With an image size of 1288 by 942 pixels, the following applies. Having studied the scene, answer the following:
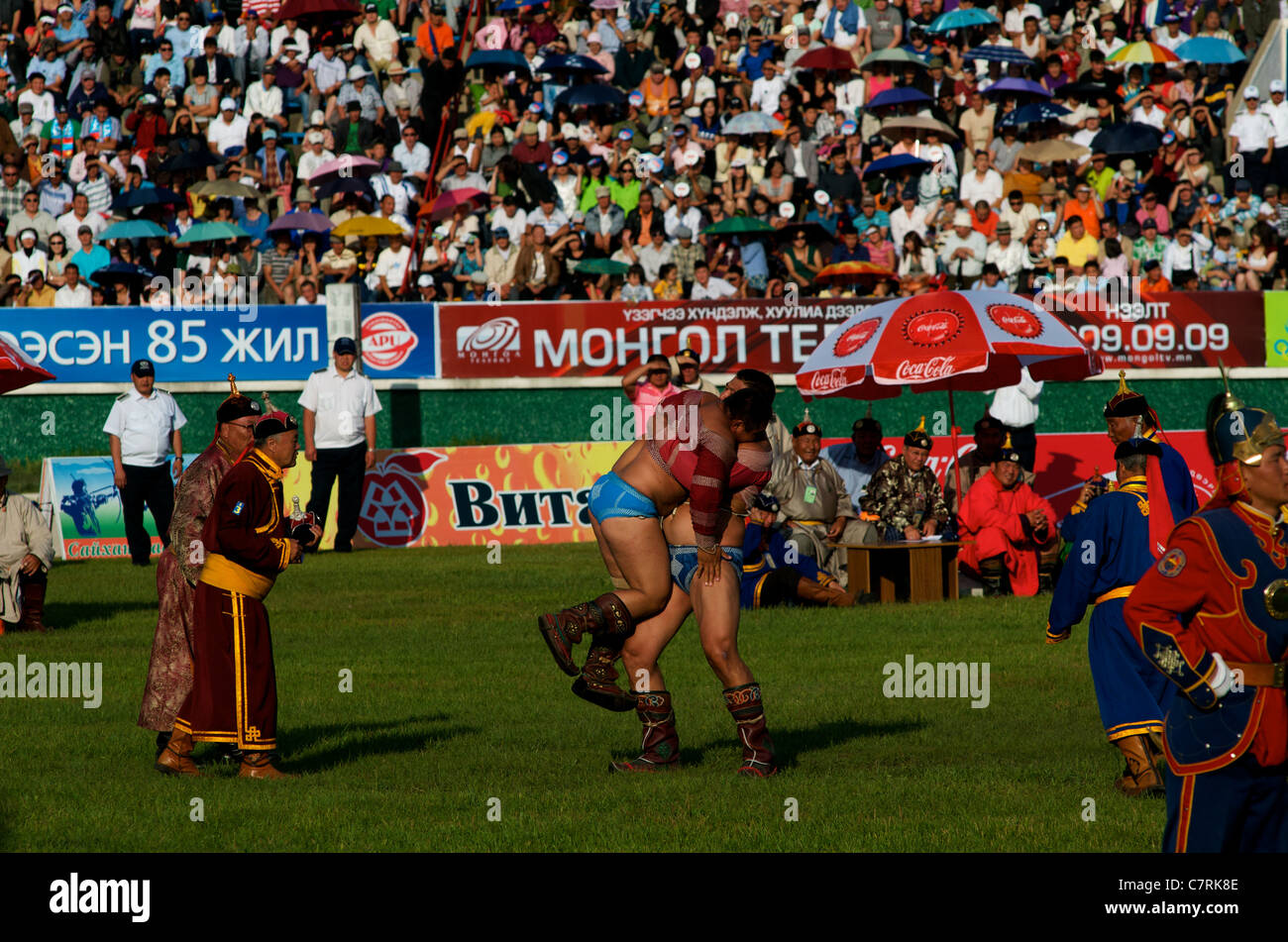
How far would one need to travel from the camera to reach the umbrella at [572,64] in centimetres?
2711

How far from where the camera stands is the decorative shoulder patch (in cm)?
597

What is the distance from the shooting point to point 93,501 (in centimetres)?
2088

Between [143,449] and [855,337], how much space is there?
8029 millimetres

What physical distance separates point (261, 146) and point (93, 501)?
7610 mm

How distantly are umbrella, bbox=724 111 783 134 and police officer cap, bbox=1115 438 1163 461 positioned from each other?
16956 millimetres

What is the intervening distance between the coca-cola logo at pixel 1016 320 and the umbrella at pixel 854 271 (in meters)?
5.38

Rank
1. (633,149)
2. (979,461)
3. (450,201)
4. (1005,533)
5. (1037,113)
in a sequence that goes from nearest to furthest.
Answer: (1005,533) → (979,461) → (450,201) → (1037,113) → (633,149)

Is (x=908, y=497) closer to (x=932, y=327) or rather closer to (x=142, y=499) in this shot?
(x=932, y=327)

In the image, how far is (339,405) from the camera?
21094 millimetres

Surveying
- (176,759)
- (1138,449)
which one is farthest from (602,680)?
(1138,449)

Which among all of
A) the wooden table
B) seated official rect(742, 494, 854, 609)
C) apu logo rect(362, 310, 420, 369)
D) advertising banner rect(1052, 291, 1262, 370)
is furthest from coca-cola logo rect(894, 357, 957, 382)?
apu logo rect(362, 310, 420, 369)

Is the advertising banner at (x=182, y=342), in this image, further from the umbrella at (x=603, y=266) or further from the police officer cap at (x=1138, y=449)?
the police officer cap at (x=1138, y=449)

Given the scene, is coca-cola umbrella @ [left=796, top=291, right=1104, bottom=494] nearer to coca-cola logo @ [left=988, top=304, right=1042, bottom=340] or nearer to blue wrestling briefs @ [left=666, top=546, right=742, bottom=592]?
coca-cola logo @ [left=988, top=304, right=1042, bottom=340]
